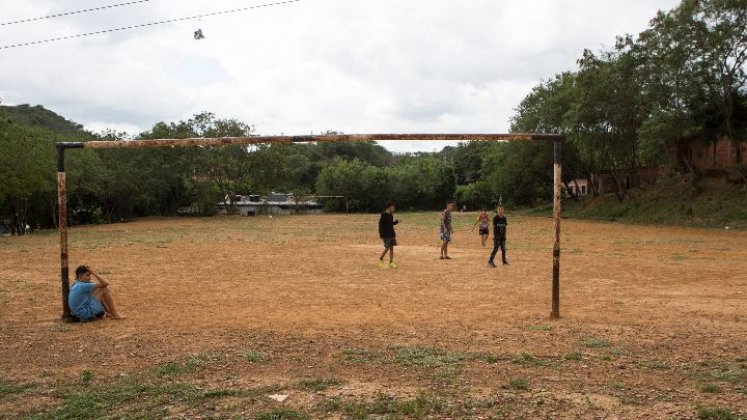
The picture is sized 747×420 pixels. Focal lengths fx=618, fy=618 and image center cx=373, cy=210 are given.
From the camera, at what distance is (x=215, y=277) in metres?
14.7

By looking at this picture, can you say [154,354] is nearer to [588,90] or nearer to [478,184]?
[588,90]

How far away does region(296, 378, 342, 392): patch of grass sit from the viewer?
5.80 metres

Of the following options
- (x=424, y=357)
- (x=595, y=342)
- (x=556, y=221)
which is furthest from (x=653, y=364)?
(x=556, y=221)

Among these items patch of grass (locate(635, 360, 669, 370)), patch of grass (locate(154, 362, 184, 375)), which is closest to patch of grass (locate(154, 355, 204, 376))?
patch of grass (locate(154, 362, 184, 375))

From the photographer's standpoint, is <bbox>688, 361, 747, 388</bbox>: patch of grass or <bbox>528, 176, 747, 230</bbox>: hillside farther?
<bbox>528, 176, 747, 230</bbox>: hillside

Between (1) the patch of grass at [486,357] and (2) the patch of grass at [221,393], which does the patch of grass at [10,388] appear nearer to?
(2) the patch of grass at [221,393]

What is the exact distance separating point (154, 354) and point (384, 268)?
934cm

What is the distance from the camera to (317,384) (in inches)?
Answer: 233

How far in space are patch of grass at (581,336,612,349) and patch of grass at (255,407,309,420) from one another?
393 cm

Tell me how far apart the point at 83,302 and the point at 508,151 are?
157ft

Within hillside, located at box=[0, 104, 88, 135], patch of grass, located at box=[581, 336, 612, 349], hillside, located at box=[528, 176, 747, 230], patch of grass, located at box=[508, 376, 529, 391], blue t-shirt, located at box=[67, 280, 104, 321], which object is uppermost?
hillside, located at box=[0, 104, 88, 135]

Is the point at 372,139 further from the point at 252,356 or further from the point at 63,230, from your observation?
the point at 63,230

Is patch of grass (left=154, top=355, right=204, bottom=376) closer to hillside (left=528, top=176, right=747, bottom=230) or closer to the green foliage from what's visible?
A: hillside (left=528, top=176, right=747, bottom=230)

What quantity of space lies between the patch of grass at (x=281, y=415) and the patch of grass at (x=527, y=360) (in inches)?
106
